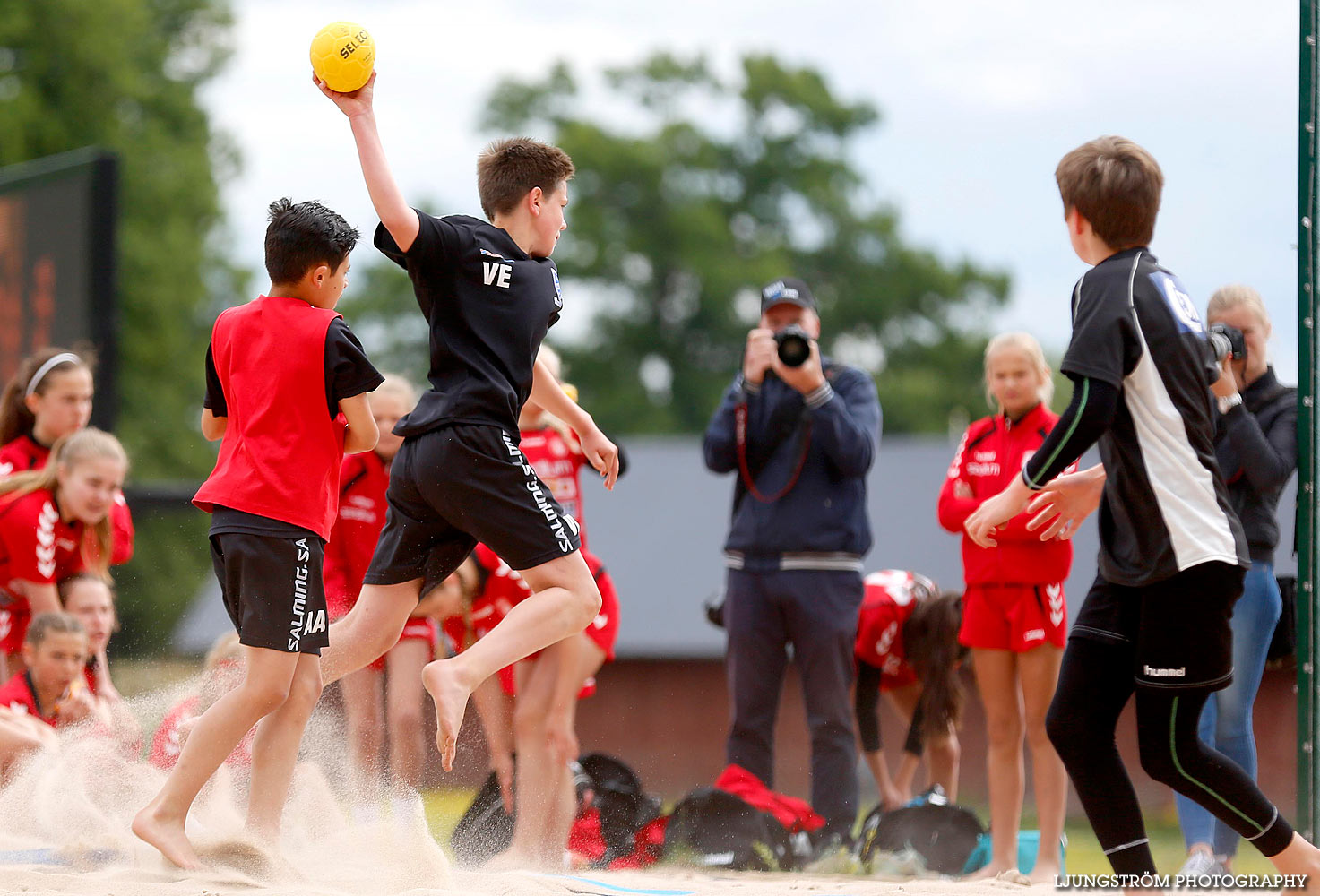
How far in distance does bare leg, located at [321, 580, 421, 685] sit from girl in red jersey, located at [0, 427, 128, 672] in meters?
2.11

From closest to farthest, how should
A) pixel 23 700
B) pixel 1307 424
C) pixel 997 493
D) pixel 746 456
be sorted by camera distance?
1. pixel 1307 424
2. pixel 997 493
3. pixel 23 700
4. pixel 746 456

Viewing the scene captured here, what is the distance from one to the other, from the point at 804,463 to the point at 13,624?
332 centimetres

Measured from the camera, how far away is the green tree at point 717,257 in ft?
115

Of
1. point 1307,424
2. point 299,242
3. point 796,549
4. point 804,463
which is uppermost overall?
point 299,242

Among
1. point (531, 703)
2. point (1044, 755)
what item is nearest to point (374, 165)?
point (531, 703)

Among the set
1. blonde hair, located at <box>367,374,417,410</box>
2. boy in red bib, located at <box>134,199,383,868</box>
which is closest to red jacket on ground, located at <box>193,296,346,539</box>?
boy in red bib, located at <box>134,199,383,868</box>

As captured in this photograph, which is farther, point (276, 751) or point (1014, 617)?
point (1014, 617)

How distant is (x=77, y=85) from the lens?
27.7m

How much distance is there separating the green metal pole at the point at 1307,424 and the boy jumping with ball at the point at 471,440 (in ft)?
8.18

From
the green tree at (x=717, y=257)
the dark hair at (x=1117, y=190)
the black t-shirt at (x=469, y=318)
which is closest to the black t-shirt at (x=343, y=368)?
the black t-shirt at (x=469, y=318)

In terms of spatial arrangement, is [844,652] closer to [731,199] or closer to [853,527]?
[853,527]

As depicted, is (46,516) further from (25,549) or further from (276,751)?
(276,751)

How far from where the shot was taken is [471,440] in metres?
3.71

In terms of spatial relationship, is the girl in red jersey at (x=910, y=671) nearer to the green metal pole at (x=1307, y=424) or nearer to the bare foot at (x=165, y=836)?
the green metal pole at (x=1307, y=424)
